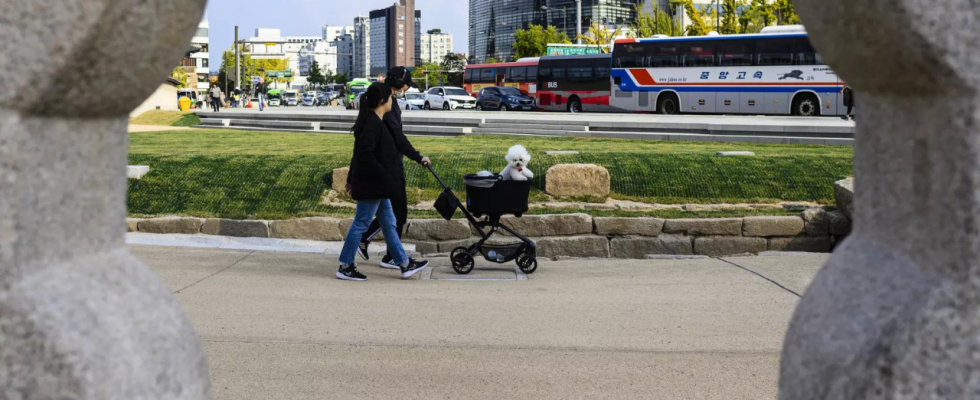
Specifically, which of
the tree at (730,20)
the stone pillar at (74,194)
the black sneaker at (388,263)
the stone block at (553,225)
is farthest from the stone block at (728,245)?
the tree at (730,20)

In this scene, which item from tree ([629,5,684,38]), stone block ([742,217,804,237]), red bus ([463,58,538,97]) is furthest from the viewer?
tree ([629,5,684,38])

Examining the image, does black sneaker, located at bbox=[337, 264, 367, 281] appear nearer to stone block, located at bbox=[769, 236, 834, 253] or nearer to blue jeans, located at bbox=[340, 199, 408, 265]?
blue jeans, located at bbox=[340, 199, 408, 265]

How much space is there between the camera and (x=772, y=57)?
102 ft

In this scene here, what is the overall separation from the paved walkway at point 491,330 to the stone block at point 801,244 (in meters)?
1.40

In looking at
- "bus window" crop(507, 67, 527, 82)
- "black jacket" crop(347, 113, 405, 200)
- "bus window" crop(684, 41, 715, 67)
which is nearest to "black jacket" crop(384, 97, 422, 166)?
"black jacket" crop(347, 113, 405, 200)

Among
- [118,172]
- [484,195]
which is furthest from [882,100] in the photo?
[484,195]

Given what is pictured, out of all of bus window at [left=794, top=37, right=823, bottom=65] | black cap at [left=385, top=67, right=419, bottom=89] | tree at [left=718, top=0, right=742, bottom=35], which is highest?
tree at [left=718, top=0, right=742, bottom=35]

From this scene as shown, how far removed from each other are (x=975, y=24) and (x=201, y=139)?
21.4m

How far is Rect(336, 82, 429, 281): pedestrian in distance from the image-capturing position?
7.38m

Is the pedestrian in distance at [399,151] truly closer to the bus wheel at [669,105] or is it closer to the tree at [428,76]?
the bus wheel at [669,105]

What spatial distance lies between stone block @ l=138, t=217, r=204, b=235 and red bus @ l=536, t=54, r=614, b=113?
28958 mm

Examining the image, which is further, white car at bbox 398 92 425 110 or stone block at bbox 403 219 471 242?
white car at bbox 398 92 425 110

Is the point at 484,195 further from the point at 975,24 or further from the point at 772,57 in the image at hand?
the point at 772,57

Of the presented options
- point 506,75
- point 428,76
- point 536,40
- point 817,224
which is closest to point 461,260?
point 817,224
